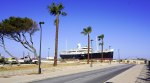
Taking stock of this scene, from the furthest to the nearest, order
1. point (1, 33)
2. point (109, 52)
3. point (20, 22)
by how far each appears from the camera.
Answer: point (109, 52)
point (1, 33)
point (20, 22)

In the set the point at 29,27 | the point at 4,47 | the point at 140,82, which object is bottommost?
the point at 140,82

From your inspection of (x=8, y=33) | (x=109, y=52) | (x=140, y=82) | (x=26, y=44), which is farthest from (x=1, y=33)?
(x=109, y=52)

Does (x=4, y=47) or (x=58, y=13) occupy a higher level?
(x=58, y=13)

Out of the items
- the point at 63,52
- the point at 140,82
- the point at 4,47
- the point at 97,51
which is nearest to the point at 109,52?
the point at 97,51

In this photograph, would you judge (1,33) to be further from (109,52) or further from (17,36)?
(109,52)

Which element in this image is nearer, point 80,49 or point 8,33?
point 8,33

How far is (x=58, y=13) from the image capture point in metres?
62.5

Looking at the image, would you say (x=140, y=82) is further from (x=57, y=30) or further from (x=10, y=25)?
(x=10, y=25)

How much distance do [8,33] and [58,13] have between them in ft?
42.7

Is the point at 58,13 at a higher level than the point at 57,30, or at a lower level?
higher

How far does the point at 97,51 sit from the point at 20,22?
101 meters

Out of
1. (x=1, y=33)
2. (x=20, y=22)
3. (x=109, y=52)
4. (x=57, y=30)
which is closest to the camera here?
(x=57, y=30)

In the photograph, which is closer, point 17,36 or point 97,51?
point 17,36

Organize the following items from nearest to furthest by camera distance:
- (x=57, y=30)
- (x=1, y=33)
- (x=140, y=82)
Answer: (x=140, y=82), (x=57, y=30), (x=1, y=33)
